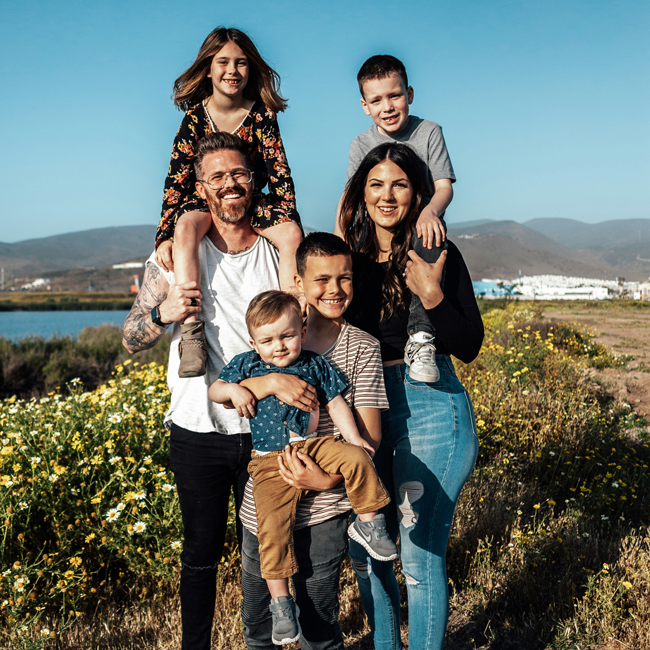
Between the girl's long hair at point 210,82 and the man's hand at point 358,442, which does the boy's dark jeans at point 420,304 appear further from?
the girl's long hair at point 210,82

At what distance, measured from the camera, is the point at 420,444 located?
2316 millimetres

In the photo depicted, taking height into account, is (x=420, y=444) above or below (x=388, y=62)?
below

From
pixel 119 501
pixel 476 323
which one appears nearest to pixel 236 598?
pixel 119 501

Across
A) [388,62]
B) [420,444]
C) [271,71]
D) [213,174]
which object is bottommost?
[420,444]

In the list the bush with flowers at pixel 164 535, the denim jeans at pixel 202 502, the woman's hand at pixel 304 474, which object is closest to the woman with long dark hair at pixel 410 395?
the woman's hand at pixel 304 474

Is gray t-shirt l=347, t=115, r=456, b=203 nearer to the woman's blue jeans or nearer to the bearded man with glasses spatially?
the bearded man with glasses

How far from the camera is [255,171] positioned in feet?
9.34

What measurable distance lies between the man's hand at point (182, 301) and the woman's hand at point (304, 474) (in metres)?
0.72

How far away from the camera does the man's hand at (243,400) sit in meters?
2.05

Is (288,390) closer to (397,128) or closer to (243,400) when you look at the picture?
(243,400)

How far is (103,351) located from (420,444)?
1289 cm

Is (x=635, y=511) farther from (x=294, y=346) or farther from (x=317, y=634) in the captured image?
(x=294, y=346)

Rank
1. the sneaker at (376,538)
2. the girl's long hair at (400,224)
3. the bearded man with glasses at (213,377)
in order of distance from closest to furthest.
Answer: the sneaker at (376,538)
the bearded man with glasses at (213,377)
the girl's long hair at (400,224)

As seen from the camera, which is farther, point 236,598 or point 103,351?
point 103,351
